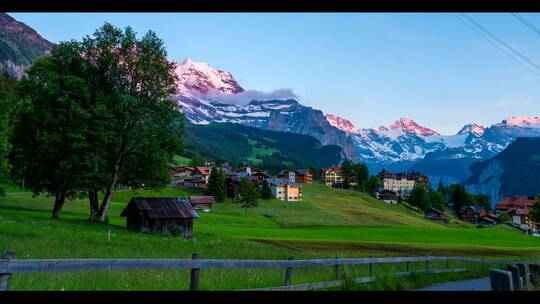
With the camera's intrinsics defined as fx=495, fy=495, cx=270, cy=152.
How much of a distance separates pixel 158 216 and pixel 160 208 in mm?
1373

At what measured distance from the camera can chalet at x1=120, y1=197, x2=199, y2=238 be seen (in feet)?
184

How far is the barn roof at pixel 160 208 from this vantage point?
56.5 meters

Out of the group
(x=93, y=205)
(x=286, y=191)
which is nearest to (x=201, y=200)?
(x=286, y=191)

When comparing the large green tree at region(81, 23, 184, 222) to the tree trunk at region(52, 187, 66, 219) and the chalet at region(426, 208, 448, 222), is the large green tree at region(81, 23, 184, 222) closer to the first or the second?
the tree trunk at region(52, 187, 66, 219)

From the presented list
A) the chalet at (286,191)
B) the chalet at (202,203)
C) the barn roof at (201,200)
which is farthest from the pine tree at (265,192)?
the chalet at (202,203)

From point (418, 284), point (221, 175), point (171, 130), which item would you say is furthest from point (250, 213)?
point (418, 284)

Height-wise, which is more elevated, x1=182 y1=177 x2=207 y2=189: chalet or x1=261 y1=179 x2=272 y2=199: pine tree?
x1=182 y1=177 x2=207 y2=189: chalet

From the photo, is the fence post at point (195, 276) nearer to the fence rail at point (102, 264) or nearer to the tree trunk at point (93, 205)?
the fence rail at point (102, 264)

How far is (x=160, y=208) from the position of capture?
5772 cm

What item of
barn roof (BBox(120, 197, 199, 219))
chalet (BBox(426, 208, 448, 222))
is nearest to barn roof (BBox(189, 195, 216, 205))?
barn roof (BBox(120, 197, 199, 219))

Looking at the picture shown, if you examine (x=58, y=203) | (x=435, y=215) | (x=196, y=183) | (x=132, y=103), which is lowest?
(x=435, y=215)

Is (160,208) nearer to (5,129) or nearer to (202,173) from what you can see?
(5,129)
